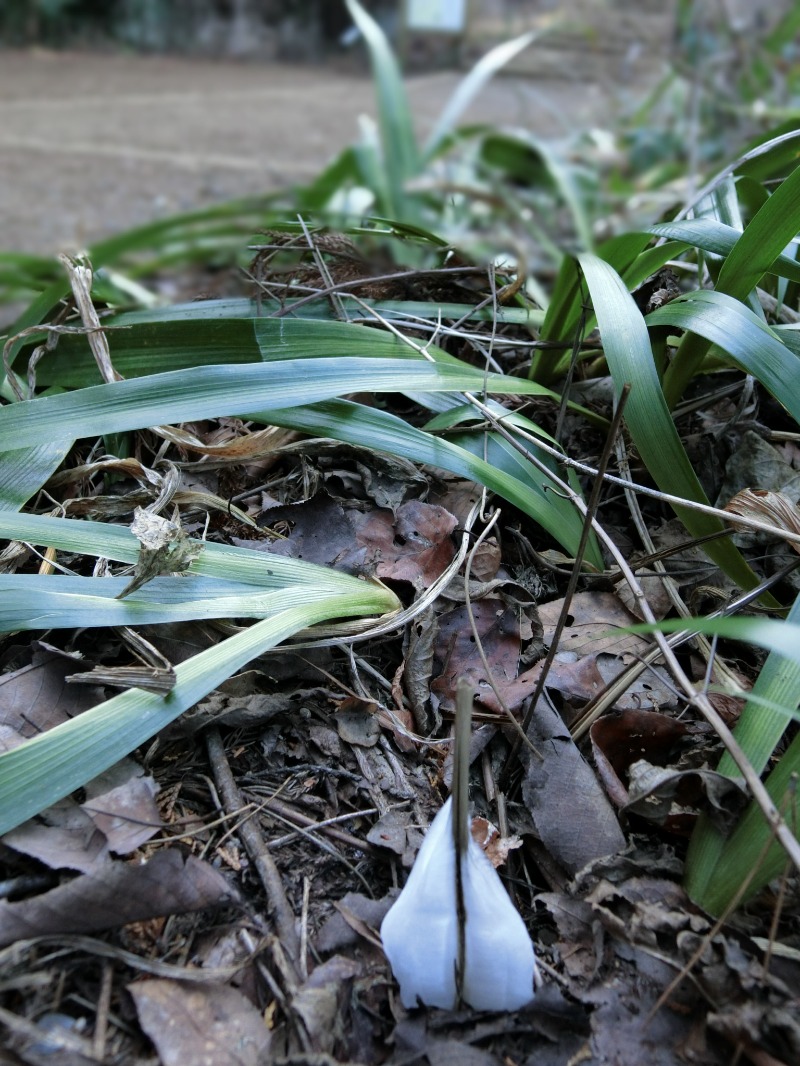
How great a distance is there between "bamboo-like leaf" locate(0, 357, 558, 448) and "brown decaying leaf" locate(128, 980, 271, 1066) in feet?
1.77

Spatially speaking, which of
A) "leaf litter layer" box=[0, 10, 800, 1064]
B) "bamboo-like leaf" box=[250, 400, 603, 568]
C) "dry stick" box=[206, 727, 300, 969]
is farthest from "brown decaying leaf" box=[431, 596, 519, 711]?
"dry stick" box=[206, 727, 300, 969]

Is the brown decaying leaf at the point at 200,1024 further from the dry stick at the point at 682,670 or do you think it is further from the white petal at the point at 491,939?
the dry stick at the point at 682,670

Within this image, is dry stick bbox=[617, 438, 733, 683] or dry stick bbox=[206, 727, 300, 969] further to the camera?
dry stick bbox=[617, 438, 733, 683]

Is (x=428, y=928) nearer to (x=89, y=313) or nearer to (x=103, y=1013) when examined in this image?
(x=103, y=1013)

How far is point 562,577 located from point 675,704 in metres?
0.20

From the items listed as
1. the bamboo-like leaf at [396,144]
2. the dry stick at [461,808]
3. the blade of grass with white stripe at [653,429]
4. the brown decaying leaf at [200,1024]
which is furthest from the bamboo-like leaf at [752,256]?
the bamboo-like leaf at [396,144]

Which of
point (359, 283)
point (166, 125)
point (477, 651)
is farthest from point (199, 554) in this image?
point (166, 125)

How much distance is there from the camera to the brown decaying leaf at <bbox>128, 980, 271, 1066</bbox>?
0.54 m

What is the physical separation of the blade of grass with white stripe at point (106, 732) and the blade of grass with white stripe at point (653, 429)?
413mm

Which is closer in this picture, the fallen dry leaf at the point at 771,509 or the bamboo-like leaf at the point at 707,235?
the fallen dry leaf at the point at 771,509

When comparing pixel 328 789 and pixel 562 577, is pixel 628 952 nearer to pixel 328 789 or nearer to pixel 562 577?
pixel 328 789

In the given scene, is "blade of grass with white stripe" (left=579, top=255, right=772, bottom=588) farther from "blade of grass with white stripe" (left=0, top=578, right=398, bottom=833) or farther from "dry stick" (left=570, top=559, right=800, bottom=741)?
"blade of grass with white stripe" (left=0, top=578, right=398, bottom=833)

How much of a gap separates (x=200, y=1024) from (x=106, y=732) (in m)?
0.23

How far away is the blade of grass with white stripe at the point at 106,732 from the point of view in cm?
61
